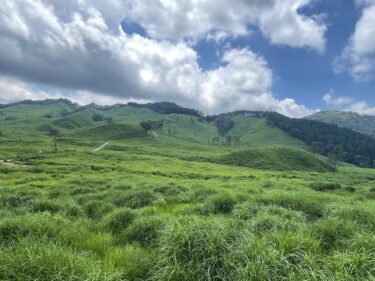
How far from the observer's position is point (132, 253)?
8984 millimetres

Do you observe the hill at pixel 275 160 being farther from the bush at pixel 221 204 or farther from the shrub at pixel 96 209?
the shrub at pixel 96 209

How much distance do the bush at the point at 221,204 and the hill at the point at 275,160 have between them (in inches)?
4679

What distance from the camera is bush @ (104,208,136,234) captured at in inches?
526

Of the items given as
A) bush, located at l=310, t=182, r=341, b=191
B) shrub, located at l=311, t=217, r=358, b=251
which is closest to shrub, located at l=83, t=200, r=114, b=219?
shrub, located at l=311, t=217, r=358, b=251

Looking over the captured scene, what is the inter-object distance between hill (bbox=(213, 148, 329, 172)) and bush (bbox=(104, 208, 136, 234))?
123 m

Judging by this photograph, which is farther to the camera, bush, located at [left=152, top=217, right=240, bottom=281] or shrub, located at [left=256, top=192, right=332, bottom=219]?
shrub, located at [left=256, top=192, right=332, bottom=219]

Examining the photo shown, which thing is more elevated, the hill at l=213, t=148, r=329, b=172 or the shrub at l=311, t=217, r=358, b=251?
the shrub at l=311, t=217, r=358, b=251

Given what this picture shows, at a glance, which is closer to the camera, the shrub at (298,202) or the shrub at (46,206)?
the shrub at (46,206)

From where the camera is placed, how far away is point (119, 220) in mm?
13836

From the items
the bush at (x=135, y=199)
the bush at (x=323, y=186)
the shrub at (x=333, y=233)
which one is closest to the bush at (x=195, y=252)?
the shrub at (x=333, y=233)

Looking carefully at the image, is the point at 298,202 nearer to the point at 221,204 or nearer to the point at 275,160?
the point at 221,204

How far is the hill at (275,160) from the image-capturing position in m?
138

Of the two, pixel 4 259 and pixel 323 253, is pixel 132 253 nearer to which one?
pixel 4 259

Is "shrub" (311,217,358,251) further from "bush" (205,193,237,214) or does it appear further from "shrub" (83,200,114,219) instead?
"shrub" (83,200,114,219)
